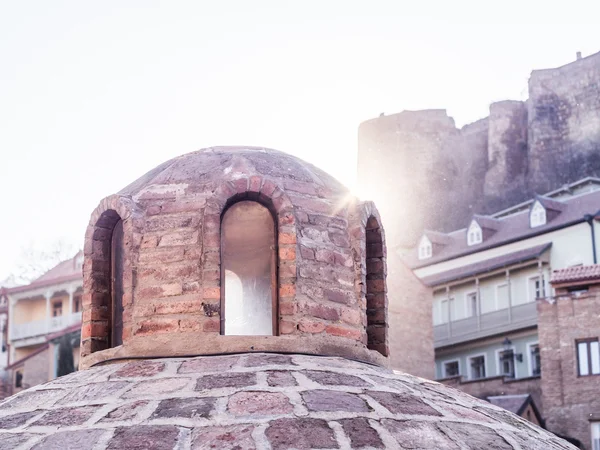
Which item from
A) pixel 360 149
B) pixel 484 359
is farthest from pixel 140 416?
pixel 360 149

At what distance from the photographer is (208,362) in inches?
260

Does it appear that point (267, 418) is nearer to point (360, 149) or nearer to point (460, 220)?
point (460, 220)

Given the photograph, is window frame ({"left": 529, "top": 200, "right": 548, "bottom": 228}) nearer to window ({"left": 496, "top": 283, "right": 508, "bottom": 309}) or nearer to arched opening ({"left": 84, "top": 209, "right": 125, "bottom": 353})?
window ({"left": 496, "top": 283, "right": 508, "bottom": 309})

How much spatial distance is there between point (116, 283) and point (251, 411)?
7.92 ft

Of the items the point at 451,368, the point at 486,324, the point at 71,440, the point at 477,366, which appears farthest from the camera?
the point at 451,368

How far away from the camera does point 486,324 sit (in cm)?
4147

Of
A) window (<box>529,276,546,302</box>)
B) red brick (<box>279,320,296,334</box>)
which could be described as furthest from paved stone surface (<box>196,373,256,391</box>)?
window (<box>529,276,546,302</box>)

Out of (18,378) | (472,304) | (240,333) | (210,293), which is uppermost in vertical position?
(472,304)

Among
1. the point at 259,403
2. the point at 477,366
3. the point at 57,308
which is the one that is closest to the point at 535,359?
the point at 477,366

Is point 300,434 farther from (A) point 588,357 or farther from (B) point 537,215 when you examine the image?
(B) point 537,215

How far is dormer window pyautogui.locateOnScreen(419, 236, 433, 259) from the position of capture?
46594 mm

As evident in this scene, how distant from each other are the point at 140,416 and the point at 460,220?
5845 cm

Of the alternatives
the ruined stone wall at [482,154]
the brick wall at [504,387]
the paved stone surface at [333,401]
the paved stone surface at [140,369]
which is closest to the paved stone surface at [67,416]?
the paved stone surface at [140,369]

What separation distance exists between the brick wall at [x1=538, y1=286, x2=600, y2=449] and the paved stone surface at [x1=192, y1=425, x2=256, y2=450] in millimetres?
28083
